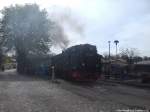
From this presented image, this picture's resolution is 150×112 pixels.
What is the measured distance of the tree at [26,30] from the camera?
74.9 meters

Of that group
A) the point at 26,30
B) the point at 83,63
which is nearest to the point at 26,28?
the point at 26,30

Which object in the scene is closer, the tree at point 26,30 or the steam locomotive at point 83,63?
the steam locomotive at point 83,63

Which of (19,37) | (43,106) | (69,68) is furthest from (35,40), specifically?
(43,106)

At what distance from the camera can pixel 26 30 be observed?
244 feet

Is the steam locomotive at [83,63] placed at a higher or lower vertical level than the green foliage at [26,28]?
lower

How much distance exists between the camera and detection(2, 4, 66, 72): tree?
7488cm

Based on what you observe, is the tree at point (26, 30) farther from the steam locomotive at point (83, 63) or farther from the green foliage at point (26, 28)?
the steam locomotive at point (83, 63)

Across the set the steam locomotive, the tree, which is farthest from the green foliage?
the steam locomotive

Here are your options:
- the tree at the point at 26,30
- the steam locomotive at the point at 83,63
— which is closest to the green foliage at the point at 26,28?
the tree at the point at 26,30

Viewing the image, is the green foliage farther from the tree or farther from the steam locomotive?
the steam locomotive

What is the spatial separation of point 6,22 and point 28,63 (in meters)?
10.7

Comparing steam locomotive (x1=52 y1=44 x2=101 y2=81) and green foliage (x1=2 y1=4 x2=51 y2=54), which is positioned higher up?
green foliage (x1=2 y1=4 x2=51 y2=54)

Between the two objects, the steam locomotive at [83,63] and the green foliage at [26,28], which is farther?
the green foliage at [26,28]

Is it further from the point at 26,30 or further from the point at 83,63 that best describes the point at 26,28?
the point at 83,63
